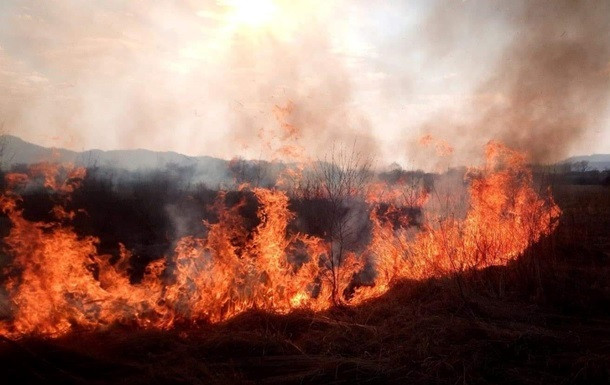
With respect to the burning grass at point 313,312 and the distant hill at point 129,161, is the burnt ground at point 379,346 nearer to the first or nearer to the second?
the burning grass at point 313,312

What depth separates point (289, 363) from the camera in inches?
229

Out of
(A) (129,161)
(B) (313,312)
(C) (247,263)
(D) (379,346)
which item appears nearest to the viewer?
(D) (379,346)

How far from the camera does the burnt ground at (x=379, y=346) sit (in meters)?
5.28

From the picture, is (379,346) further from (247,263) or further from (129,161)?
(129,161)

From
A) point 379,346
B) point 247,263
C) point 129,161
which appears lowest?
point 379,346

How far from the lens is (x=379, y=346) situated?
21.4ft

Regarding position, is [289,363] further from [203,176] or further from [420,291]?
[203,176]

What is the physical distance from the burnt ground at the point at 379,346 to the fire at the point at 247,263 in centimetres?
55

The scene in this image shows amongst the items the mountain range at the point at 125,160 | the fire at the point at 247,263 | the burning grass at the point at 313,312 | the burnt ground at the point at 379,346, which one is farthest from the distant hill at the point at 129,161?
the burnt ground at the point at 379,346

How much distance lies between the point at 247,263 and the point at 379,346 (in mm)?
3269

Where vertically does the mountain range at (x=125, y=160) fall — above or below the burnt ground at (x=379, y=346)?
above

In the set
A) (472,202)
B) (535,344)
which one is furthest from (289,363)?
(472,202)

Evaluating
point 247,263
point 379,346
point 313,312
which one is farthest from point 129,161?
point 379,346

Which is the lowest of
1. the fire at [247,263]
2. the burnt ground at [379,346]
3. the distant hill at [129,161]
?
the burnt ground at [379,346]
